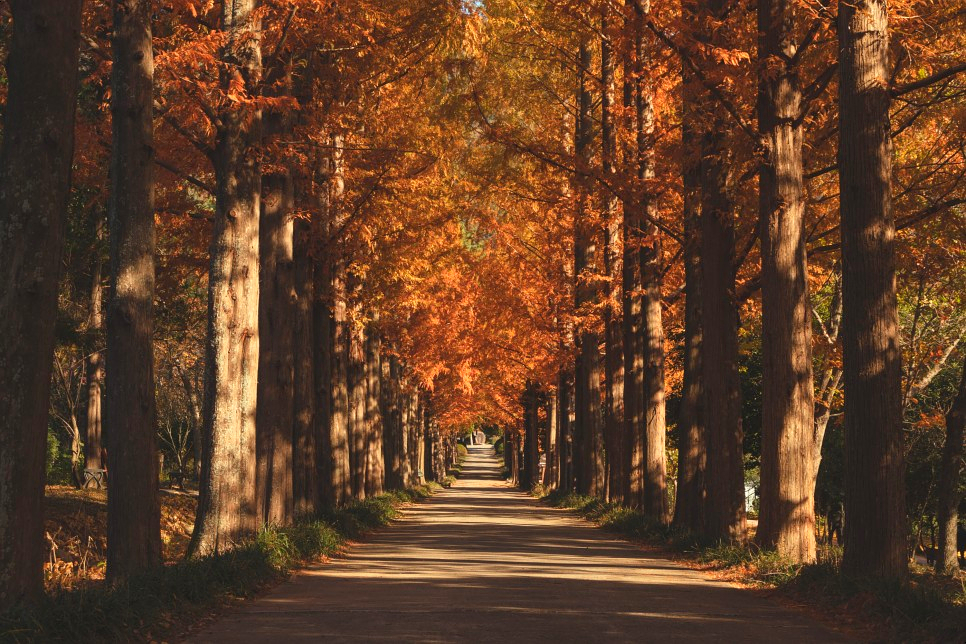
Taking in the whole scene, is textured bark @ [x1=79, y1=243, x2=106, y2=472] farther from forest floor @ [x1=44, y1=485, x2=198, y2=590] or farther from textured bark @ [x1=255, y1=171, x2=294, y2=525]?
textured bark @ [x1=255, y1=171, x2=294, y2=525]

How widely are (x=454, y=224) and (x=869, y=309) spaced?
17.6m

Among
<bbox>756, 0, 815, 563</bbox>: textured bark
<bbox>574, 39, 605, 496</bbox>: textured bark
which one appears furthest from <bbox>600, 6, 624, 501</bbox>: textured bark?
<bbox>756, 0, 815, 563</bbox>: textured bark

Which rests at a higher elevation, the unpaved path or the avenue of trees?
the avenue of trees

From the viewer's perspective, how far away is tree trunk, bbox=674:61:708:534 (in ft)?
58.0

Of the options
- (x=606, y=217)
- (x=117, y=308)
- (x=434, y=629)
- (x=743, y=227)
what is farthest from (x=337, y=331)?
(x=434, y=629)

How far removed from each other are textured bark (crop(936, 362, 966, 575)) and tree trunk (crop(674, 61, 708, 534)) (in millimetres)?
6348

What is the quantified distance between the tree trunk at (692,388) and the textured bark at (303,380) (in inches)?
265

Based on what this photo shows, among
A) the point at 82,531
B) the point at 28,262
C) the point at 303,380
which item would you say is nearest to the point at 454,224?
the point at 303,380

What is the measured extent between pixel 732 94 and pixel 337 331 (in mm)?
11360

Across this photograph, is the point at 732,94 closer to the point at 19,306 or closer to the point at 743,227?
the point at 743,227

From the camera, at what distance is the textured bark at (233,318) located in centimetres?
1267

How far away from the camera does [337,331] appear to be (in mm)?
23172

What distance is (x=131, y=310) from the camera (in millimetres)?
10125

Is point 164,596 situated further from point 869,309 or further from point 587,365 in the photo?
point 587,365
